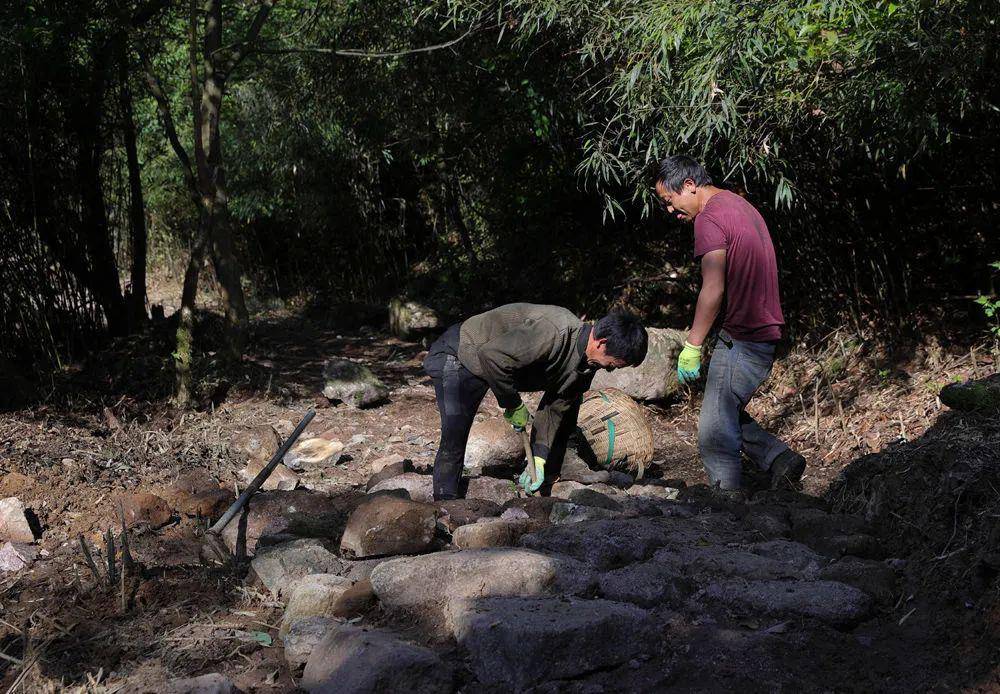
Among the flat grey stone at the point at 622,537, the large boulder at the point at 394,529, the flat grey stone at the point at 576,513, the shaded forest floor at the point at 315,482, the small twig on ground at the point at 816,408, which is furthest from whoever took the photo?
the small twig on ground at the point at 816,408

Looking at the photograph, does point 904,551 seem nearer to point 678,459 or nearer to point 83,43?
point 678,459

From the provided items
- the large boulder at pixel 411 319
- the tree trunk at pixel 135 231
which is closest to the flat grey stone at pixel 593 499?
the tree trunk at pixel 135 231

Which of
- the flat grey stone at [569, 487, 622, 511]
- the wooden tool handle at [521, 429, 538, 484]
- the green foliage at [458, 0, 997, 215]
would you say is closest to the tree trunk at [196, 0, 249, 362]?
the green foliage at [458, 0, 997, 215]

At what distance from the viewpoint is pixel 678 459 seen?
18.5 feet

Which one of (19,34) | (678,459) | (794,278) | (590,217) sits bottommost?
(678,459)

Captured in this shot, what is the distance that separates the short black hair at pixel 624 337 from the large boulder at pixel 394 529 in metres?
0.94

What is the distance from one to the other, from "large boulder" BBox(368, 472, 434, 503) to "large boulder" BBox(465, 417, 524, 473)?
354 millimetres

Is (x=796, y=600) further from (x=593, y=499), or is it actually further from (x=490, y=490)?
(x=490, y=490)

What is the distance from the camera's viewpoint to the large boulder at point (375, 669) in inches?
90.9

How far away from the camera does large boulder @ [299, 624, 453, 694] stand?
231 centimetres

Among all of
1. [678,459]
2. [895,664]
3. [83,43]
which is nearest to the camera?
[895,664]

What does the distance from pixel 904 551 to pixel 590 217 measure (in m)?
5.16

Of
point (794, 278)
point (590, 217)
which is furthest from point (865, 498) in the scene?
point (590, 217)

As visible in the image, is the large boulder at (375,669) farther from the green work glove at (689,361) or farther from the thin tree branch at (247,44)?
the thin tree branch at (247,44)
